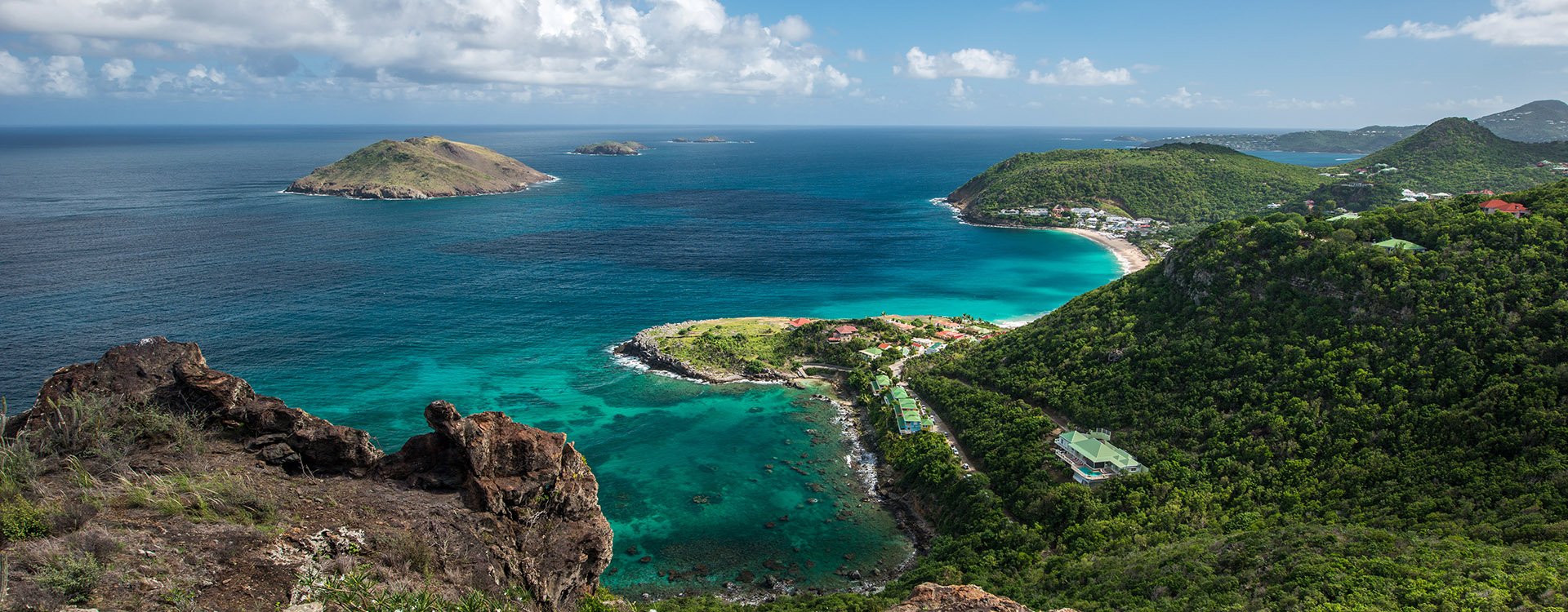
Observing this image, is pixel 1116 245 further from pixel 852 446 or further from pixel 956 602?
pixel 956 602

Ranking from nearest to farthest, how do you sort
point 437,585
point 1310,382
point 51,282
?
point 437,585, point 1310,382, point 51,282

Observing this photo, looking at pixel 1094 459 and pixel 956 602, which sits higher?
pixel 956 602

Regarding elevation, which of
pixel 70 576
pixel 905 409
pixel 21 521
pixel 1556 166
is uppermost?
pixel 1556 166

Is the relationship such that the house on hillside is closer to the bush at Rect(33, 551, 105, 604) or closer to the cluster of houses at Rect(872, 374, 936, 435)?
the cluster of houses at Rect(872, 374, 936, 435)

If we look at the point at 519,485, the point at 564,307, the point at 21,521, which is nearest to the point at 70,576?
the point at 21,521

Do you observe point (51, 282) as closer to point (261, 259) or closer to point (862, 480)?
point (261, 259)

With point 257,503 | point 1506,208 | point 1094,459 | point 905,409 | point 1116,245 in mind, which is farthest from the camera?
point 1116,245

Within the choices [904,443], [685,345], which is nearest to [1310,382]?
[904,443]
